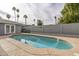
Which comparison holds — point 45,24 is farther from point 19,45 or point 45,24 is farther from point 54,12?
point 19,45

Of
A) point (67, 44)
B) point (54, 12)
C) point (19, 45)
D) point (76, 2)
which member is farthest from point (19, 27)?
point (76, 2)

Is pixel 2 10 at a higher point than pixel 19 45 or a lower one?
higher

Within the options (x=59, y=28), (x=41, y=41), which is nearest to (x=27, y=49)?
(x=41, y=41)

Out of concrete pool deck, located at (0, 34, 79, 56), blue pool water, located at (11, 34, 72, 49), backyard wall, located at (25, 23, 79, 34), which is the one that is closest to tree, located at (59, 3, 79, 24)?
backyard wall, located at (25, 23, 79, 34)

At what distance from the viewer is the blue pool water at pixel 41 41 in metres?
4.74

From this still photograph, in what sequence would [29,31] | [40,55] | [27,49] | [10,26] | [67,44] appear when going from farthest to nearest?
[10,26] < [29,31] < [67,44] < [27,49] < [40,55]

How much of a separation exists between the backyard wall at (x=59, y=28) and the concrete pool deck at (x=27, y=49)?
0.90 feet

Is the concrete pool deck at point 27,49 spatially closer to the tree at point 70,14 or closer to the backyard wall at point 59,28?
the backyard wall at point 59,28

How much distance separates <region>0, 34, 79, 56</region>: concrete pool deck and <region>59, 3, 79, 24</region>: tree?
70 cm

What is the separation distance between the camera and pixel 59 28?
488 cm

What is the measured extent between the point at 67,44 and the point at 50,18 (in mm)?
1221

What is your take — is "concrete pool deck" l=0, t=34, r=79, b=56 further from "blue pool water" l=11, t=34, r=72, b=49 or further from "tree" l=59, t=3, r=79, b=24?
"tree" l=59, t=3, r=79, b=24

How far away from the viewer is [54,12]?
488 centimetres

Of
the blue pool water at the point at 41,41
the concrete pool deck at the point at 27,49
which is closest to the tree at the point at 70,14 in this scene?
the concrete pool deck at the point at 27,49
